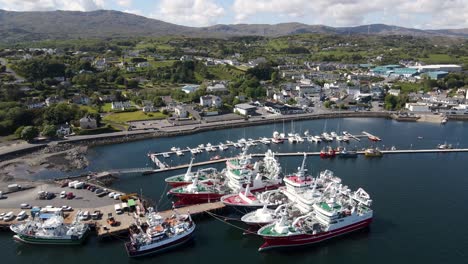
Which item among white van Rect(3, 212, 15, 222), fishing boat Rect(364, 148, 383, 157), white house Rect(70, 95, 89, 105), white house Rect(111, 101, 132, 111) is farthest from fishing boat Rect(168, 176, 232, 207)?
white house Rect(70, 95, 89, 105)

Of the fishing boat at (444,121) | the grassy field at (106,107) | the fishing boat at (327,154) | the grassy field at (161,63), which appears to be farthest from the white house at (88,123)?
the fishing boat at (444,121)

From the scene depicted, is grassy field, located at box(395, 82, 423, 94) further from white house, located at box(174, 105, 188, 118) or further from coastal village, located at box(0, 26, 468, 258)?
white house, located at box(174, 105, 188, 118)

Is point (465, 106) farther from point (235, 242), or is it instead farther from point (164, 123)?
point (235, 242)

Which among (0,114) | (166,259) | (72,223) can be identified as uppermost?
(0,114)

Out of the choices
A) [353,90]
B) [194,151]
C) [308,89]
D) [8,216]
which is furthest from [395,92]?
[8,216]

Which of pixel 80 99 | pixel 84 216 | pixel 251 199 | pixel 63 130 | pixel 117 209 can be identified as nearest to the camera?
pixel 84 216

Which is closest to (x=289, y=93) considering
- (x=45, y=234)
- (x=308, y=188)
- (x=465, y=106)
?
(x=465, y=106)

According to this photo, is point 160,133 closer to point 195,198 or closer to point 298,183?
point 195,198
